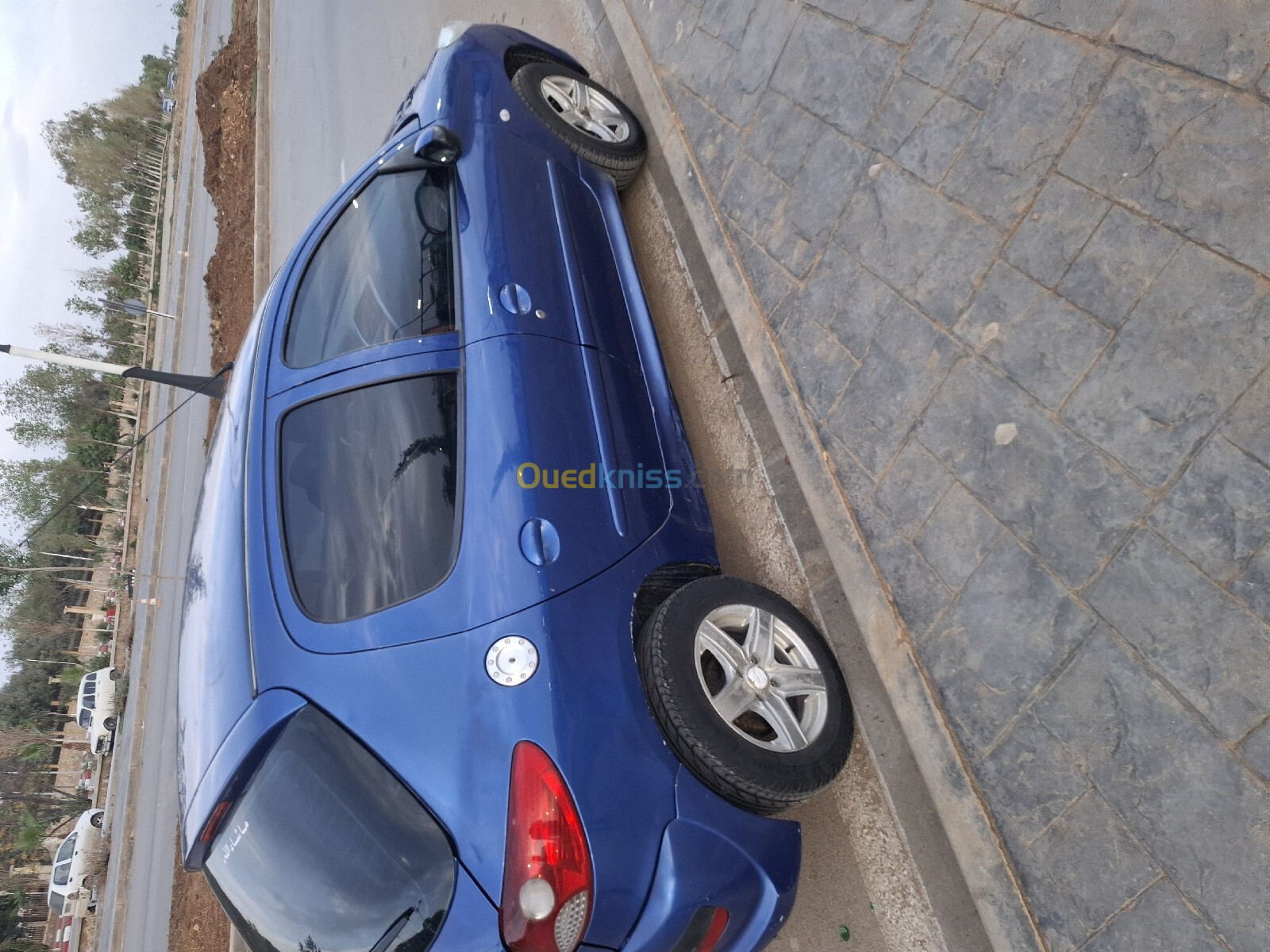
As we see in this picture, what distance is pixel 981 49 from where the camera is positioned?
8.00 ft

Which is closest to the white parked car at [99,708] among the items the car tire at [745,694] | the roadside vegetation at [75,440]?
the roadside vegetation at [75,440]

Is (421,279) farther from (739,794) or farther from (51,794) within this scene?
(51,794)

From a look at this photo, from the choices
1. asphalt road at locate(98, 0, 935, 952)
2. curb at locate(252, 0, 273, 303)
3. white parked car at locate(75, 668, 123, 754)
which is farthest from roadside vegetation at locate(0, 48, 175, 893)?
curb at locate(252, 0, 273, 303)

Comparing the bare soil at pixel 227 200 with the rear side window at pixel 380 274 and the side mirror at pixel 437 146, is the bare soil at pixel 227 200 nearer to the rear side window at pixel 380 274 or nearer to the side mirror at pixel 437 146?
the rear side window at pixel 380 274

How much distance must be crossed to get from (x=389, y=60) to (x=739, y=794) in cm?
765

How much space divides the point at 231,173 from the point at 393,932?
43.1 ft

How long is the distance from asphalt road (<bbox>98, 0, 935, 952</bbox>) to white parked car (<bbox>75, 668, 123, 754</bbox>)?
2.13m

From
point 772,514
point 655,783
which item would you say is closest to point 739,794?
point 655,783

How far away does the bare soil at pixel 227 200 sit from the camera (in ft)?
22.0

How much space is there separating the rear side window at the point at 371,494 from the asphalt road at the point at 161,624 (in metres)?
6.91

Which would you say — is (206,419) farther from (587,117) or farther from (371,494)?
(371,494)

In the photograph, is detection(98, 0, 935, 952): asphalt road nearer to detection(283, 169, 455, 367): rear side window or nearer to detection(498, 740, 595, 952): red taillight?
detection(498, 740, 595, 952): red taillight

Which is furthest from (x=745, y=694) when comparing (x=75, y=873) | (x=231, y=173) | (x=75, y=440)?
(x=75, y=440)

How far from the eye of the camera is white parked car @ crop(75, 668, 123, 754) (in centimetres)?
1219
